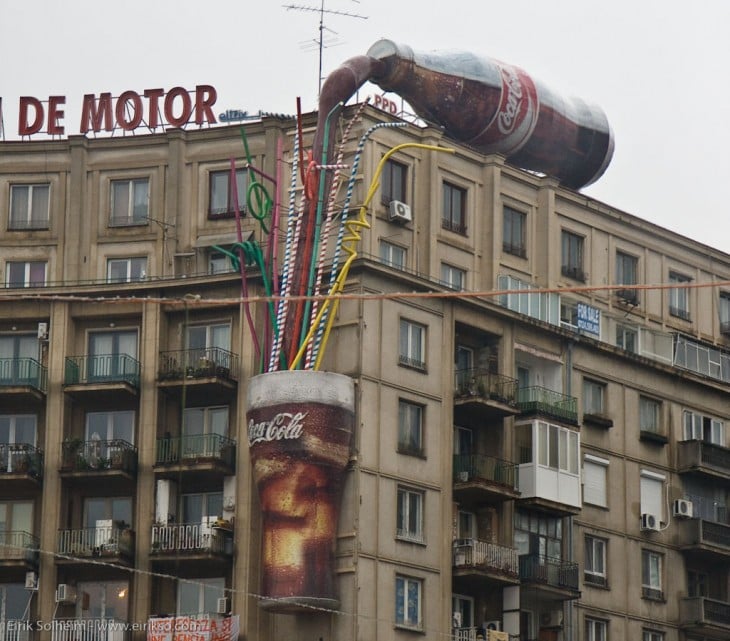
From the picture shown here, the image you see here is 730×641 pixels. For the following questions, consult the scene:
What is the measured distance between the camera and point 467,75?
7900cm

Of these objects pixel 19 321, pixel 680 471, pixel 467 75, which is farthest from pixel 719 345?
pixel 19 321

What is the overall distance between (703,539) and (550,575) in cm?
951

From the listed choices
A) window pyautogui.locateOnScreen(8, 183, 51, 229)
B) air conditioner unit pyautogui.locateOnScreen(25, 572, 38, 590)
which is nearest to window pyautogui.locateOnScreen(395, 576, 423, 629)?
air conditioner unit pyautogui.locateOnScreen(25, 572, 38, 590)

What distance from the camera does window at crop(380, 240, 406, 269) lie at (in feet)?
245

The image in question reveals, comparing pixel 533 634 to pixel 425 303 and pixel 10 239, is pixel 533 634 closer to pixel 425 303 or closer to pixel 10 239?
pixel 425 303

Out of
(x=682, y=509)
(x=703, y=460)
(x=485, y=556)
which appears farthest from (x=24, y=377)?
(x=703, y=460)

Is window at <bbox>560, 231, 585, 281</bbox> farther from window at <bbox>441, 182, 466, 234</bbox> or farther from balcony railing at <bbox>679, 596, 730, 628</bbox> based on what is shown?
balcony railing at <bbox>679, 596, 730, 628</bbox>

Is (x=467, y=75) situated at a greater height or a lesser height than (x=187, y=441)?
greater

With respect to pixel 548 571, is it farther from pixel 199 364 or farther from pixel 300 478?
pixel 199 364

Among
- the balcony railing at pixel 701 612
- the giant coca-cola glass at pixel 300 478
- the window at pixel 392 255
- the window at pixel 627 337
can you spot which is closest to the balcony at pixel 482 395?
the window at pixel 392 255

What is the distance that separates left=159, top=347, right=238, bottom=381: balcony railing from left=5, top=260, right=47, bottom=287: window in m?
6.66

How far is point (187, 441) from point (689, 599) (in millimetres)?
22047

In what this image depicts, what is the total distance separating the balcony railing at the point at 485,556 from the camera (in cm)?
7262

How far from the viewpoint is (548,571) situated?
75625 millimetres
